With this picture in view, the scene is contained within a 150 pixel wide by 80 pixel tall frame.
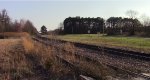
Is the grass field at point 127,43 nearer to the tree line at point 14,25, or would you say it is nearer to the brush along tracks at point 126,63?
the brush along tracks at point 126,63

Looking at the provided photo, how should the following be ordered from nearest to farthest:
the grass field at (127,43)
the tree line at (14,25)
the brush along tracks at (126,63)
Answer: the brush along tracks at (126,63) < the grass field at (127,43) < the tree line at (14,25)

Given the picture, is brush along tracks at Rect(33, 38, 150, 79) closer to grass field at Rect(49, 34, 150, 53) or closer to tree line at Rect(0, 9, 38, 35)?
grass field at Rect(49, 34, 150, 53)

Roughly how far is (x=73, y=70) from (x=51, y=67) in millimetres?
1497

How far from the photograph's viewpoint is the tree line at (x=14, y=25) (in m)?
138

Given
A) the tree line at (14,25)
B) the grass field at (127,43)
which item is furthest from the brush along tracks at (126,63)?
the tree line at (14,25)

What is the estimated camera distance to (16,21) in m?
158

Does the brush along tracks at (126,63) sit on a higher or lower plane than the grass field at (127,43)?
higher

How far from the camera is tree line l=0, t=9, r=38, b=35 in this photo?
13790 centimetres

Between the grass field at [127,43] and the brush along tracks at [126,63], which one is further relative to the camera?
the grass field at [127,43]

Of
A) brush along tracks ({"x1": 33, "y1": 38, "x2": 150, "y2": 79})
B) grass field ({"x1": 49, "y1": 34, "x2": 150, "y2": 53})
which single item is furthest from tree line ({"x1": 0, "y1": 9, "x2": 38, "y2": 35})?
brush along tracks ({"x1": 33, "y1": 38, "x2": 150, "y2": 79})

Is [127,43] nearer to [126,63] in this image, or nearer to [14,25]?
[126,63]

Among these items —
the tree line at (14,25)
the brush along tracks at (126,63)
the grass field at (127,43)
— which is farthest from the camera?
the tree line at (14,25)

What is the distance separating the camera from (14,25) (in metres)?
149

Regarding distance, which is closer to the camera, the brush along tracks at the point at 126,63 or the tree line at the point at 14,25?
the brush along tracks at the point at 126,63
